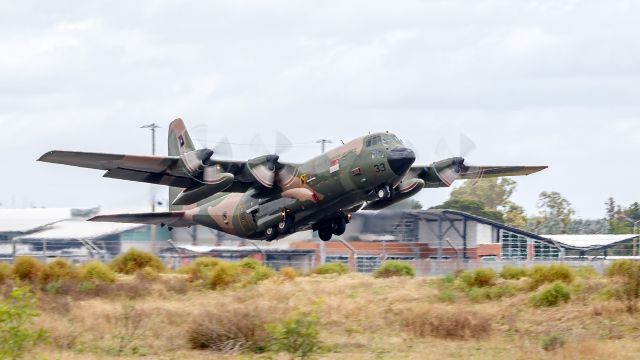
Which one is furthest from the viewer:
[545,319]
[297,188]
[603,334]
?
[297,188]

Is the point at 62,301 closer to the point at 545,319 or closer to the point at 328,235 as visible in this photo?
the point at 328,235

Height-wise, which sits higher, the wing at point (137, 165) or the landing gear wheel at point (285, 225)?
the wing at point (137, 165)

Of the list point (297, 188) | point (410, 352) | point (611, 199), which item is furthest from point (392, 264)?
point (611, 199)

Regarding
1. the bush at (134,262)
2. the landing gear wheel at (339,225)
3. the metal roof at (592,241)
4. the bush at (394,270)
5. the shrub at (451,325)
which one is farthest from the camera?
the metal roof at (592,241)

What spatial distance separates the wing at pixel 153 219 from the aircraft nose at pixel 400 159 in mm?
12795

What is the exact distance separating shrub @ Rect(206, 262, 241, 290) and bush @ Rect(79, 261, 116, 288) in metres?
4.46

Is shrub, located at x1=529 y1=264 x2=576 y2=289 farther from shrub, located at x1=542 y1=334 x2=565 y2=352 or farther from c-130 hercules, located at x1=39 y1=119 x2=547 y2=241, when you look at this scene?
shrub, located at x1=542 y1=334 x2=565 y2=352

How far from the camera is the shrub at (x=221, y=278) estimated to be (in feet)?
147

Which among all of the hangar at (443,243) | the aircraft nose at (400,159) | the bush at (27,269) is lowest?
the bush at (27,269)

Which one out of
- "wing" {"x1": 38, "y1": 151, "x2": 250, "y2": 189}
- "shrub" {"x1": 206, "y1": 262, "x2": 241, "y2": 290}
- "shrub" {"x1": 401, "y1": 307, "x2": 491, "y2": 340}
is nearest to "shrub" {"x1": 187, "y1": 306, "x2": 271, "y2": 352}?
"shrub" {"x1": 401, "y1": 307, "x2": 491, "y2": 340}

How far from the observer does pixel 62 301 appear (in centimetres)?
3666

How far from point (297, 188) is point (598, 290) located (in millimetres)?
13363

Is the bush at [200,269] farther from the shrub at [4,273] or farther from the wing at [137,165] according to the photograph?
the shrub at [4,273]

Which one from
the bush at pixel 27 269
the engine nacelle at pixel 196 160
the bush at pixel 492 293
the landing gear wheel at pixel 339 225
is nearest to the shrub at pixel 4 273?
the bush at pixel 27 269
